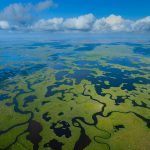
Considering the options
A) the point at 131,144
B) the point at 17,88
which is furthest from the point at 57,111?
the point at 17,88

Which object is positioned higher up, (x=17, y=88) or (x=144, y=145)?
(x=144, y=145)

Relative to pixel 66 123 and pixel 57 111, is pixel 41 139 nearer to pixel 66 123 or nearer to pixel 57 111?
pixel 66 123

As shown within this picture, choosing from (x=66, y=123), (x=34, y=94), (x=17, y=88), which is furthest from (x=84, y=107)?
(x=17, y=88)

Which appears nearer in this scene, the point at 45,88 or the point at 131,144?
the point at 131,144

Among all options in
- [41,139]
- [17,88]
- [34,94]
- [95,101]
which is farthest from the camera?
[17,88]

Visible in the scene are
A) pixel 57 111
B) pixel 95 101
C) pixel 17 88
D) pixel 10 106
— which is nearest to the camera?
pixel 57 111

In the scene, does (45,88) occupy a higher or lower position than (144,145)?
lower

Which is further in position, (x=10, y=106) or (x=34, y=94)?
(x=34, y=94)

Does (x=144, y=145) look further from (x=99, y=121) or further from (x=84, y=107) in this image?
(x=84, y=107)

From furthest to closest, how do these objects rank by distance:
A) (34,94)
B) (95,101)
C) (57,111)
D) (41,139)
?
1. (34,94)
2. (95,101)
3. (57,111)
4. (41,139)
